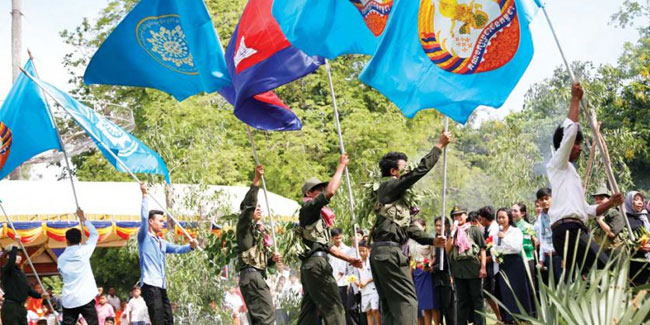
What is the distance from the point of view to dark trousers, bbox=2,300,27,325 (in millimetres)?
14305

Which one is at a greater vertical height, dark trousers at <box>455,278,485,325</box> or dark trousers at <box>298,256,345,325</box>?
dark trousers at <box>298,256,345,325</box>

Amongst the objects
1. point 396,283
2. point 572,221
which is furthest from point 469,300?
point 572,221

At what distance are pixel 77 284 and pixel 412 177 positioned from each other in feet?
20.6

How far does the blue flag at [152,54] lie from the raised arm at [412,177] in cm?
437

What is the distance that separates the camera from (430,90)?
8836 mm

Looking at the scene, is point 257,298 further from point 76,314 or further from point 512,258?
point 512,258

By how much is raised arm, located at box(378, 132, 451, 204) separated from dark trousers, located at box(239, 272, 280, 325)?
2.37 m

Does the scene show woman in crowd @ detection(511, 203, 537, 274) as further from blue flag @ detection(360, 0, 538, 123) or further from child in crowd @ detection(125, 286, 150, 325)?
child in crowd @ detection(125, 286, 150, 325)

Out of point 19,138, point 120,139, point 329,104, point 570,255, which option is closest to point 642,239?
point 570,255

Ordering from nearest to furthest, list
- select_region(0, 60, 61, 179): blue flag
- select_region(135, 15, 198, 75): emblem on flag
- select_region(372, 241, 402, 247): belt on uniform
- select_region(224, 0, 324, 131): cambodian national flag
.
Answer: 1. select_region(372, 241, 402, 247): belt on uniform
2. select_region(224, 0, 324, 131): cambodian national flag
3. select_region(135, 15, 198, 75): emblem on flag
4. select_region(0, 60, 61, 179): blue flag

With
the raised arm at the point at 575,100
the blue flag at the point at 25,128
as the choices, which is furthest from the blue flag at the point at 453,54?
the blue flag at the point at 25,128

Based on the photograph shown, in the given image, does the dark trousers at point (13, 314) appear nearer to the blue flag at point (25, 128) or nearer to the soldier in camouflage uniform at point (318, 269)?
the blue flag at point (25, 128)

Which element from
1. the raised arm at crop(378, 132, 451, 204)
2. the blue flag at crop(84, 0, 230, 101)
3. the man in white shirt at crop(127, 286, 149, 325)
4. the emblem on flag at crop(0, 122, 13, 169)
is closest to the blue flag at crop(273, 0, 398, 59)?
the raised arm at crop(378, 132, 451, 204)

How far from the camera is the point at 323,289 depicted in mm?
10016
